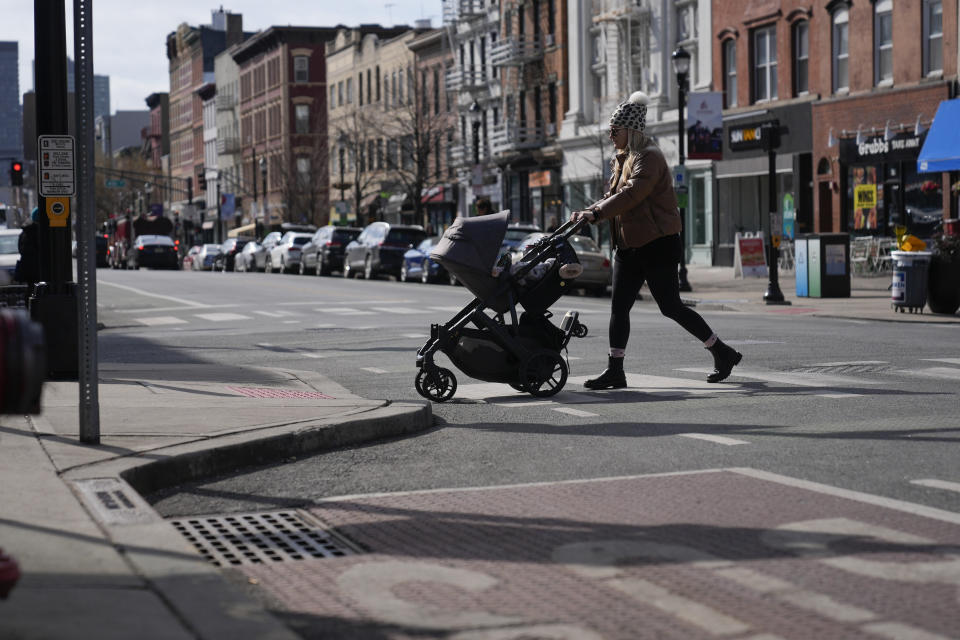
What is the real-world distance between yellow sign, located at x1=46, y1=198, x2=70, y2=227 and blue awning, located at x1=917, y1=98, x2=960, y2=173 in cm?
2084

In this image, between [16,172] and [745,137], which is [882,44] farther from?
[16,172]

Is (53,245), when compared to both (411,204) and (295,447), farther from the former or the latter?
(411,204)

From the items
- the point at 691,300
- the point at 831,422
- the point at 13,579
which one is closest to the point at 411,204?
the point at 691,300

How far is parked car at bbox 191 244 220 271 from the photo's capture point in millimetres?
68562

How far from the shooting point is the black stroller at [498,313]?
10383 millimetres

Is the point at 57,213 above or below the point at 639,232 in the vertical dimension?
above

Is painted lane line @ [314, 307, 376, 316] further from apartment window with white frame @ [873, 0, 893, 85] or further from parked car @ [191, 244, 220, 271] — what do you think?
parked car @ [191, 244, 220, 271]

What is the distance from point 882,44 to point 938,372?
88.8 ft

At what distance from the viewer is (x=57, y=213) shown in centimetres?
1349

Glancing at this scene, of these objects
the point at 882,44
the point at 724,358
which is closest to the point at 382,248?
the point at 882,44

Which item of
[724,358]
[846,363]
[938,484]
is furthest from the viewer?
[846,363]

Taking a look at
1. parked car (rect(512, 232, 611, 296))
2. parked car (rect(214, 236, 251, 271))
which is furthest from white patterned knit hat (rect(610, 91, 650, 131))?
parked car (rect(214, 236, 251, 271))

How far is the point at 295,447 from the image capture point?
8.29 m

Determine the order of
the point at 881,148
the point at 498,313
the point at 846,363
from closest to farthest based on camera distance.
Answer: the point at 498,313, the point at 846,363, the point at 881,148
